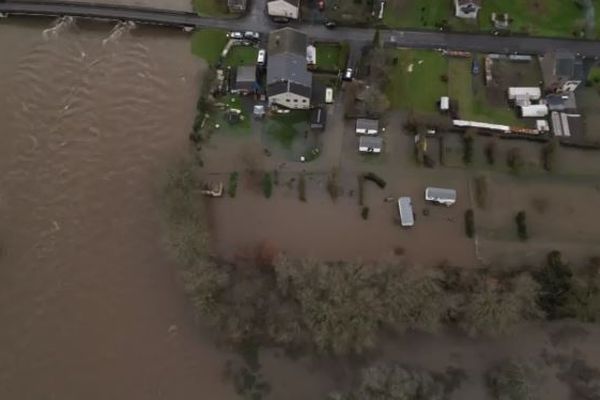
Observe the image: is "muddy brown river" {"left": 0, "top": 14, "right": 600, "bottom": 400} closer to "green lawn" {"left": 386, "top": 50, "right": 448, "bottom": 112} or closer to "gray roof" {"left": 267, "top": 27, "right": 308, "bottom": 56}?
"gray roof" {"left": 267, "top": 27, "right": 308, "bottom": 56}

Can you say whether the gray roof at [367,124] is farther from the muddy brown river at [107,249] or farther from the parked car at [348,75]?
the muddy brown river at [107,249]

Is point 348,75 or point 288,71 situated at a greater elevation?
point 288,71

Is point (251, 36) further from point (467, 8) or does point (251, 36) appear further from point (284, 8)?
point (467, 8)

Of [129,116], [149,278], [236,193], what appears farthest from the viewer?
[129,116]

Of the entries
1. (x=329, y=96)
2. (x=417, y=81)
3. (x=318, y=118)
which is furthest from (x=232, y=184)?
(x=417, y=81)

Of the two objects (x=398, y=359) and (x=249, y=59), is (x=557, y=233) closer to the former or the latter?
(x=398, y=359)

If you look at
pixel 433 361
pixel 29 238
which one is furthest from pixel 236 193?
pixel 433 361

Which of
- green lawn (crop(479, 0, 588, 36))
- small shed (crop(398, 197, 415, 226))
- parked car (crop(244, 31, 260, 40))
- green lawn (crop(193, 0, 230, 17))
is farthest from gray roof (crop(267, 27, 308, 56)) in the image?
green lawn (crop(479, 0, 588, 36))
